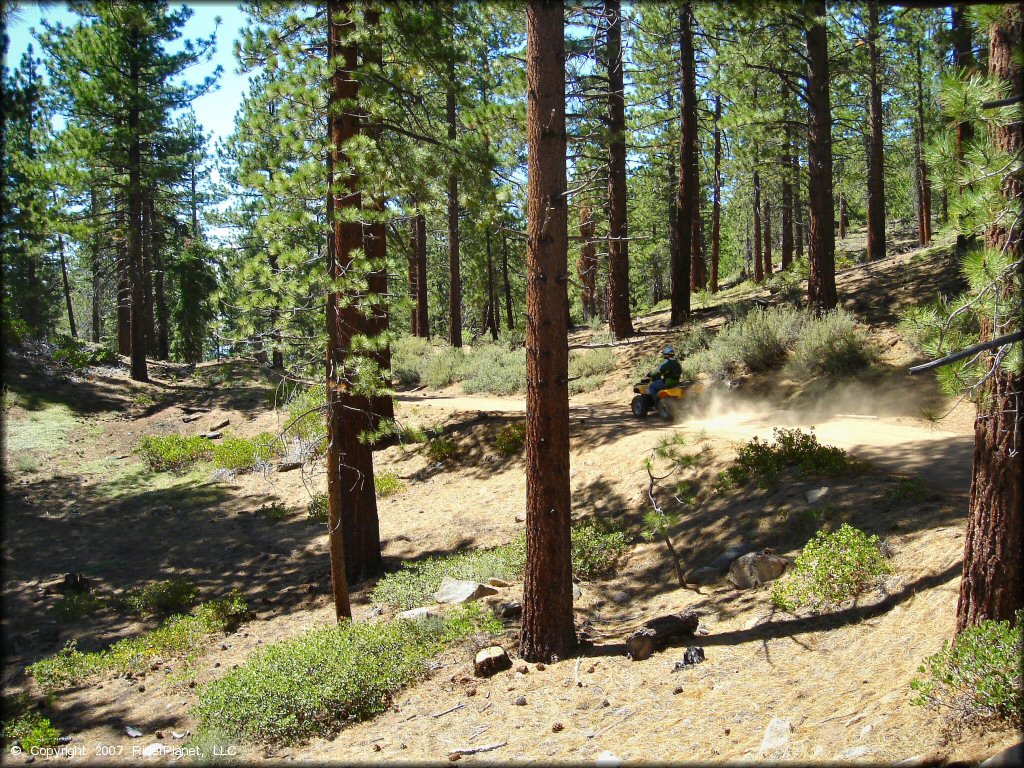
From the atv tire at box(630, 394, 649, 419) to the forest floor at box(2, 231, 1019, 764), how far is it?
1.05 ft

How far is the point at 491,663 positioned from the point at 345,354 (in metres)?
4.09

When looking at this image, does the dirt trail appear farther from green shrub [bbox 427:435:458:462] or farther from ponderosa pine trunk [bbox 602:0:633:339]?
ponderosa pine trunk [bbox 602:0:633:339]

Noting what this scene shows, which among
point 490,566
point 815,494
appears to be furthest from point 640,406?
point 815,494

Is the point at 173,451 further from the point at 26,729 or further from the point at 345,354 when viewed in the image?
the point at 26,729

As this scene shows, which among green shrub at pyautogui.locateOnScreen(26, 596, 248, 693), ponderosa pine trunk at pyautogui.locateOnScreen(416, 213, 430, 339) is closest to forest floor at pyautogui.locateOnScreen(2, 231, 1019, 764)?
green shrub at pyautogui.locateOnScreen(26, 596, 248, 693)

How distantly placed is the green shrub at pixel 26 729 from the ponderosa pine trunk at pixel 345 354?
3006 mm

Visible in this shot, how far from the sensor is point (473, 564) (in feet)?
33.1

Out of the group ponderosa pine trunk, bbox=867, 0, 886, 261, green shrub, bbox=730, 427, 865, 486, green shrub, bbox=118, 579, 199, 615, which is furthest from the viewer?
ponderosa pine trunk, bbox=867, 0, 886, 261

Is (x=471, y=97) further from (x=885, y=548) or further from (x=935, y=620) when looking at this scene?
(x=935, y=620)

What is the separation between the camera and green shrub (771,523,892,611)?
21.5ft

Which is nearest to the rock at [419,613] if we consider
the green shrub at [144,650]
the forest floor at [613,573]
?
the forest floor at [613,573]

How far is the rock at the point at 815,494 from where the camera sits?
8.50 metres

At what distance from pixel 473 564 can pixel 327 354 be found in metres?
3.97

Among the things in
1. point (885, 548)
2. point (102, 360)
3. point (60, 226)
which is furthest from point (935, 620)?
point (102, 360)
